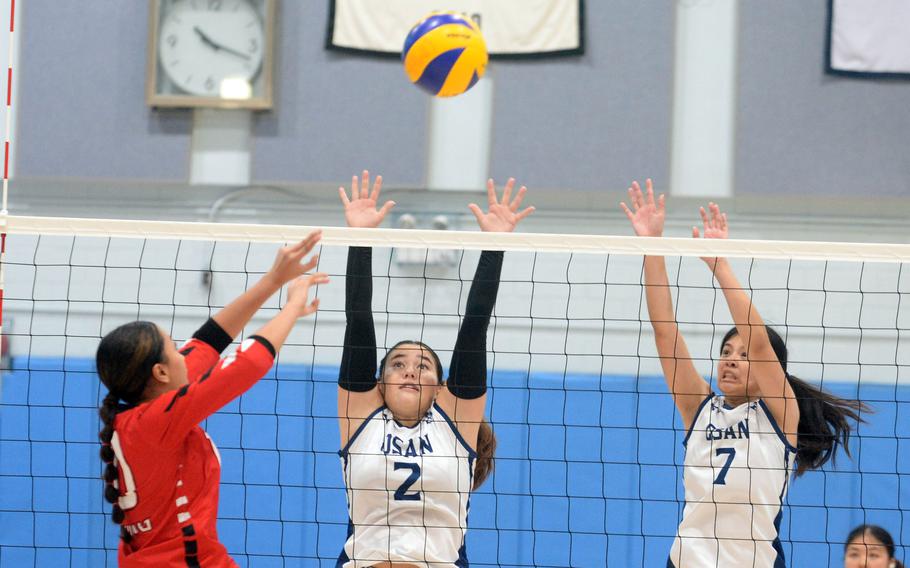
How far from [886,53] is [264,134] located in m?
4.13

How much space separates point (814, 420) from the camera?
3.86 meters

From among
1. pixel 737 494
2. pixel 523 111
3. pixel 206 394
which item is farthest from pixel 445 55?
pixel 206 394

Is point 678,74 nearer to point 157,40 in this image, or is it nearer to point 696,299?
point 696,299

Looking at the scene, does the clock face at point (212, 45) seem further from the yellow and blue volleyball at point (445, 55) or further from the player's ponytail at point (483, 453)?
the player's ponytail at point (483, 453)

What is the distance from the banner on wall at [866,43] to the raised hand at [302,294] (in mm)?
→ 4724

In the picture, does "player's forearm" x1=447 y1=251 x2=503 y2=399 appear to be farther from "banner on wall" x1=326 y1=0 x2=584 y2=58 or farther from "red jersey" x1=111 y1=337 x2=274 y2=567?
"banner on wall" x1=326 y1=0 x2=584 y2=58

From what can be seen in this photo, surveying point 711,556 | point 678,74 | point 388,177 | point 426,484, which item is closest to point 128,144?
point 388,177

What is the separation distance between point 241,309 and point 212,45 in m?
3.99

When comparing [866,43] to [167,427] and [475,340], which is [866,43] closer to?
[475,340]

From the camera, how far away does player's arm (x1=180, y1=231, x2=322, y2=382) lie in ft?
9.78

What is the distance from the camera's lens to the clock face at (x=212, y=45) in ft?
21.9

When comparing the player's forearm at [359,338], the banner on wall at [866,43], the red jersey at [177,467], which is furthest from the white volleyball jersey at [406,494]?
the banner on wall at [866,43]

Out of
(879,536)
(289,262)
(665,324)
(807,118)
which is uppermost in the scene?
(807,118)

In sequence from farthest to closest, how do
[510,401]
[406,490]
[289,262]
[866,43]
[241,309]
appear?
[866,43]
[510,401]
[406,490]
[241,309]
[289,262]
